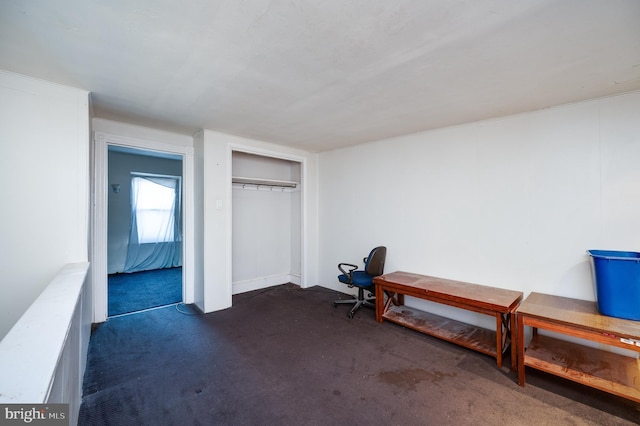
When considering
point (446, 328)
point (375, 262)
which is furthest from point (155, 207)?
point (446, 328)

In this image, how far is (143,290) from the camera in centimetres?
476

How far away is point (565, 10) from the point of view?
1.42 meters

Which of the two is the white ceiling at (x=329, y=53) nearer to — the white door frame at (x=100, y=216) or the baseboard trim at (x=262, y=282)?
the white door frame at (x=100, y=216)

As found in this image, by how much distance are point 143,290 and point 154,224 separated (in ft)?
6.95

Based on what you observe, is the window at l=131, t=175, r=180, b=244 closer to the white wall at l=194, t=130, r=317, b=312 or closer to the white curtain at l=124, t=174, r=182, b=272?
the white curtain at l=124, t=174, r=182, b=272

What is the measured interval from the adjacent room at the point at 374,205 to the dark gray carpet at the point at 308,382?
2cm

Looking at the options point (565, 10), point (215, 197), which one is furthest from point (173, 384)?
point (565, 10)

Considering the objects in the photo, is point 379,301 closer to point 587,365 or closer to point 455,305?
point 455,305

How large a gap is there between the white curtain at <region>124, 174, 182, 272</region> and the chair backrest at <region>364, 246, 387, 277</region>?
202 inches

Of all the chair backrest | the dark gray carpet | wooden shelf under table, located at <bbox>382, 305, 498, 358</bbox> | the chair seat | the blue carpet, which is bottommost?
the dark gray carpet

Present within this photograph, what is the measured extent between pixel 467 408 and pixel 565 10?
2559 millimetres

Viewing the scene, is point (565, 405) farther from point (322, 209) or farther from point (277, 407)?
point (322, 209)

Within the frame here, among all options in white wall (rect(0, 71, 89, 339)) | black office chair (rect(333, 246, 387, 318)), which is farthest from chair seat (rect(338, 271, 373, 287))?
white wall (rect(0, 71, 89, 339))

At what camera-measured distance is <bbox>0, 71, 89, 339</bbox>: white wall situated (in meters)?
2.13
